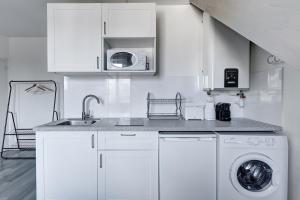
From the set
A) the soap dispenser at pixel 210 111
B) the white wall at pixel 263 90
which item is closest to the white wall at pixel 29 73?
the soap dispenser at pixel 210 111

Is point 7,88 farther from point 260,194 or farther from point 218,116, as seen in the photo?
point 260,194

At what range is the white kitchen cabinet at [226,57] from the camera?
2.28 meters

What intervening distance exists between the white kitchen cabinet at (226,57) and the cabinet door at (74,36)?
1.23 m

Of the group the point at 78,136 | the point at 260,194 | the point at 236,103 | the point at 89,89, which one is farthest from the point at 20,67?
the point at 260,194

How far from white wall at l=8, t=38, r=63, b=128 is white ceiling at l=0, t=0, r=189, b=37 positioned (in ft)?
0.69

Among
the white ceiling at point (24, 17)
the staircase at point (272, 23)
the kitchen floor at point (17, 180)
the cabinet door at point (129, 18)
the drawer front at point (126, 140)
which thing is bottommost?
the kitchen floor at point (17, 180)

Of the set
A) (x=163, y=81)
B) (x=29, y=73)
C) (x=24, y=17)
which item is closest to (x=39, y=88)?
(x=29, y=73)

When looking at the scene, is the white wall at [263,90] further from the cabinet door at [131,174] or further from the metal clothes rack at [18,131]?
the metal clothes rack at [18,131]

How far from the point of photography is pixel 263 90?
87.4 inches

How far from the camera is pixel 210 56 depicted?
230 cm

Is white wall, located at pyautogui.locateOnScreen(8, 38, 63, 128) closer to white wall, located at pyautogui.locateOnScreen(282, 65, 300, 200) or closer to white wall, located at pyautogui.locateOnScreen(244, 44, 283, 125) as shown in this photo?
white wall, located at pyautogui.locateOnScreen(244, 44, 283, 125)

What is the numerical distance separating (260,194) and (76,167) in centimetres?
170

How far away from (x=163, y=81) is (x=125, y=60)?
2.01 feet

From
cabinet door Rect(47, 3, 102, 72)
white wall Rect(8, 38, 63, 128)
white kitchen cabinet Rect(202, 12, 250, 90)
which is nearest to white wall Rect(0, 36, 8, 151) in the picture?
white wall Rect(8, 38, 63, 128)
